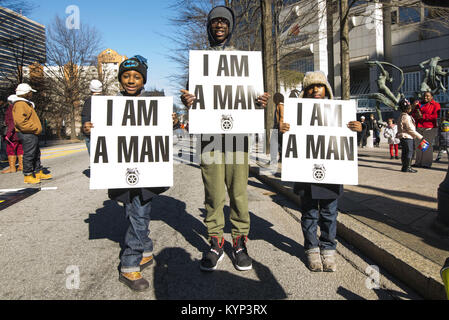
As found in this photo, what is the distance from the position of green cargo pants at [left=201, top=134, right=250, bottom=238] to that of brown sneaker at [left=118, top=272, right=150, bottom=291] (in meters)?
0.75

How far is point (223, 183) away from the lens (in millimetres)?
2969

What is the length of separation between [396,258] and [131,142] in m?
2.37

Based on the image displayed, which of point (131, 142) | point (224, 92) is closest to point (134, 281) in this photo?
point (131, 142)

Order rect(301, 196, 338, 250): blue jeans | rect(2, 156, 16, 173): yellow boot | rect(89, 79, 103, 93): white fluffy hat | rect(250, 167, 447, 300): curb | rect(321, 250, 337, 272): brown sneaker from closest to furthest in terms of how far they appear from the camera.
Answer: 1. rect(250, 167, 447, 300): curb
2. rect(321, 250, 337, 272): brown sneaker
3. rect(301, 196, 338, 250): blue jeans
4. rect(89, 79, 103, 93): white fluffy hat
5. rect(2, 156, 16, 173): yellow boot

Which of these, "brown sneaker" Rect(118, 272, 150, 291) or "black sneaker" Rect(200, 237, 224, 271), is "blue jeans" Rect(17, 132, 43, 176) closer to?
"brown sneaker" Rect(118, 272, 150, 291)

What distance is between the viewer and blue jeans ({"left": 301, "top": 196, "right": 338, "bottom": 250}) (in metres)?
2.87

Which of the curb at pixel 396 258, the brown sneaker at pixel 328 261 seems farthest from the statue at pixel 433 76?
the brown sneaker at pixel 328 261

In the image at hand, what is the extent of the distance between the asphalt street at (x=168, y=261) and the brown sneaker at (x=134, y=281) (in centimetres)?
4

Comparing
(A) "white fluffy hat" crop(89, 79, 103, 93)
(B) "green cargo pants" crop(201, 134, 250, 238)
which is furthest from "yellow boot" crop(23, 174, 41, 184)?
(B) "green cargo pants" crop(201, 134, 250, 238)

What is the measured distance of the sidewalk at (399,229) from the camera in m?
2.43

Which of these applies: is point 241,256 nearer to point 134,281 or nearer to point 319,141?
point 134,281

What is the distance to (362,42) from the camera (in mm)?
33281

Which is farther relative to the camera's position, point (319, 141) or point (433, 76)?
point (433, 76)
